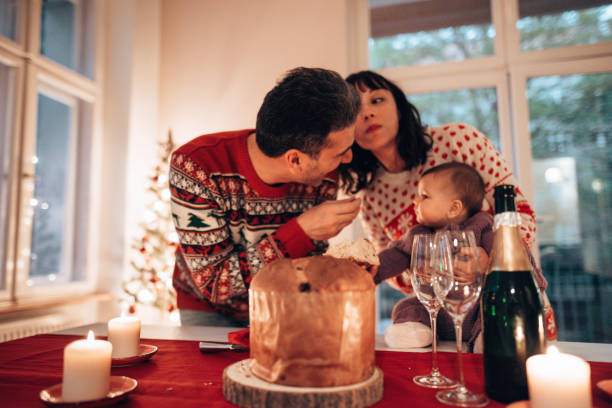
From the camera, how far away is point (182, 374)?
2.35 ft

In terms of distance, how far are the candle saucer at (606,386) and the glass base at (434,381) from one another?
201 mm

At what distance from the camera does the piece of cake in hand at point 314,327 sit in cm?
55

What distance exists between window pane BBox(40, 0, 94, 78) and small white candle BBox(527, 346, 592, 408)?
3631 mm

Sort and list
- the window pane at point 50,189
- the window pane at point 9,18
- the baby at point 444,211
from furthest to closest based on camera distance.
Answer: the window pane at point 50,189
the window pane at point 9,18
the baby at point 444,211

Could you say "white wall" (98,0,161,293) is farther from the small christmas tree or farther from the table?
the table

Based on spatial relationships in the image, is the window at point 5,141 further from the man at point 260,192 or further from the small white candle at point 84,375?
the small white candle at point 84,375

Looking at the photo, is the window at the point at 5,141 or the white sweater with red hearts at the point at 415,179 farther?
the window at the point at 5,141

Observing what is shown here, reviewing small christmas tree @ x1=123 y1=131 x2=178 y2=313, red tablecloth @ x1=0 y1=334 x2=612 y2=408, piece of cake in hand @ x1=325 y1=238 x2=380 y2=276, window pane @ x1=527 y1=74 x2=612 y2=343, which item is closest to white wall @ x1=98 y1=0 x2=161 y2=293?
small christmas tree @ x1=123 y1=131 x2=178 y2=313

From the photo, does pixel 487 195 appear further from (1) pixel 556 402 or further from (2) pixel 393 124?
(1) pixel 556 402

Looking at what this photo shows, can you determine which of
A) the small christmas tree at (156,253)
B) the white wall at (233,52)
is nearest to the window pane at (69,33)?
the white wall at (233,52)

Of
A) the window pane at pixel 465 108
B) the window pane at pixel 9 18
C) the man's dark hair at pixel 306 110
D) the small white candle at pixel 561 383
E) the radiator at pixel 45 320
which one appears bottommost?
the radiator at pixel 45 320

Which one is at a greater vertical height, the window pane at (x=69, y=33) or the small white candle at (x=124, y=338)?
the window pane at (x=69, y=33)

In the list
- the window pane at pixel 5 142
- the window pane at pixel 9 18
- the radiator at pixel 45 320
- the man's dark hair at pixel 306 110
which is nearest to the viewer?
the man's dark hair at pixel 306 110

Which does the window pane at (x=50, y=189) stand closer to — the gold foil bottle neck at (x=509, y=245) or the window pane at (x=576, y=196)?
the gold foil bottle neck at (x=509, y=245)
